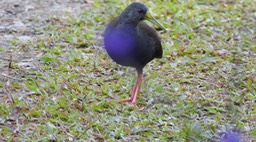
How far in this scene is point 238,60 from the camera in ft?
24.3

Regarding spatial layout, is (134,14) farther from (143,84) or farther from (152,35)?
(143,84)

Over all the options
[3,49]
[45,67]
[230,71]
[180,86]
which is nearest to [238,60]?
[230,71]

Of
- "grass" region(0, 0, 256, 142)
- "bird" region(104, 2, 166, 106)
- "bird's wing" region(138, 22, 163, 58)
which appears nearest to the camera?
"grass" region(0, 0, 256, 142)

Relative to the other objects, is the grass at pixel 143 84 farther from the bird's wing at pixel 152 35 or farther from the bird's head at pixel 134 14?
the bird's head at pixel 134 14

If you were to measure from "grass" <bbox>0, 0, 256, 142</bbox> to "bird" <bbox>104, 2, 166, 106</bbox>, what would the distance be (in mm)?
455

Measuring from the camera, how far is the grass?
544cm

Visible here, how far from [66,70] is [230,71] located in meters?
1.97

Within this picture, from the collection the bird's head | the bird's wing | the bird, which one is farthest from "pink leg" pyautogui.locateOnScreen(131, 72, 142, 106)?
the bird's head

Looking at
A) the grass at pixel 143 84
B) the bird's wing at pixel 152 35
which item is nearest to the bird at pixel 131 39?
the bird's wing at pixel 152 35

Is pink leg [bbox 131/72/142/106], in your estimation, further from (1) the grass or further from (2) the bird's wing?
(2) the bird's wing

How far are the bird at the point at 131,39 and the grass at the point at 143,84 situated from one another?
1.49 feet

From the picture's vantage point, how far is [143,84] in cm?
655

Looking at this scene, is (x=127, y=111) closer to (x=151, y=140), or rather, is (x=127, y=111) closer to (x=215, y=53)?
(x=151, y=140)

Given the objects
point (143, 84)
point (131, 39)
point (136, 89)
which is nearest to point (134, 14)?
point (131, 39)
